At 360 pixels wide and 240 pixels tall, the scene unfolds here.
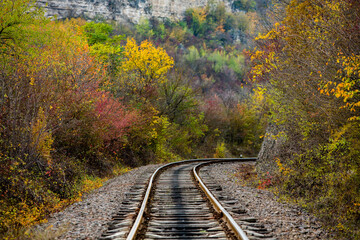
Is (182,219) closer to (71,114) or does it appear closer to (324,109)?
(324,109)

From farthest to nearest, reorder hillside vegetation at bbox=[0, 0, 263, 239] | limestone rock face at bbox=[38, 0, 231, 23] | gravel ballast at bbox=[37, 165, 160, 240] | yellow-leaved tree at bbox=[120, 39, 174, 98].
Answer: limestone rock face at bbox=[38, 0, 231, 23], yellow-leaved tree at bbox=[120, 39, 174, 98], hillside vegetation at bbox=[0, 0, 263, 239], gravel ballast at bbox=[37, 165, 160, 240]

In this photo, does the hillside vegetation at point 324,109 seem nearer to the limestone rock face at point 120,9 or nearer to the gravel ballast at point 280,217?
the gravel ballast at point 280,217

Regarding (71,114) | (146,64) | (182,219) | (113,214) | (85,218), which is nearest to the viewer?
(182,219)

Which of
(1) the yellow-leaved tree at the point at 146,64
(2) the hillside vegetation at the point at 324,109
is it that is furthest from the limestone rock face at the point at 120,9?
(2) the hillside vegetation at the point at 324,109

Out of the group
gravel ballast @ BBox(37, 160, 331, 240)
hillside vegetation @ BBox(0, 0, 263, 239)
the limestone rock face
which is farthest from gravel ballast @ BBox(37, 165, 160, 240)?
the limestone rock face

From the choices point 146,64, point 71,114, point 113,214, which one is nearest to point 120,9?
point 146,64

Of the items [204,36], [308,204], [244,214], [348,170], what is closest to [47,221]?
[244,214]

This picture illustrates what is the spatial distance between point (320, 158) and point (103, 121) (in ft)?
34.3

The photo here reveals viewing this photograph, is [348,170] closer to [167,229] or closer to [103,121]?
[167,229]

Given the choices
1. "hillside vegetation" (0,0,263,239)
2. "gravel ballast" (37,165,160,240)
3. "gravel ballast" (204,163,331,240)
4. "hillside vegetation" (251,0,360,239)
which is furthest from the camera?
"hillside vegetation" (0,0,263,239)

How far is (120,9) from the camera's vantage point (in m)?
149

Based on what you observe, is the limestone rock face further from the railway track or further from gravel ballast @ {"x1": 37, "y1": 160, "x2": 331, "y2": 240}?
the railway track

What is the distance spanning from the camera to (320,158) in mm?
9578

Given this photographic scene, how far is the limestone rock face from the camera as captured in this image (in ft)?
438
